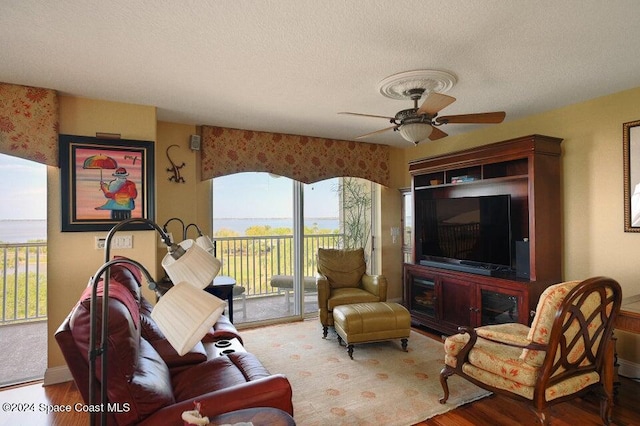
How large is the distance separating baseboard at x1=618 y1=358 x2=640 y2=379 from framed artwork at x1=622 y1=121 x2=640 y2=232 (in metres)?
1.12

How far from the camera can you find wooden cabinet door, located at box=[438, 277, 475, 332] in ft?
12.1

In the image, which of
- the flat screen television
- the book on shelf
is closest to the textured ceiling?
the book on shelf

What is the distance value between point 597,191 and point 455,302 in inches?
67.1

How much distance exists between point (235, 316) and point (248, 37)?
3.44 metres

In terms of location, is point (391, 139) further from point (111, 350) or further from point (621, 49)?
point (111, 350)

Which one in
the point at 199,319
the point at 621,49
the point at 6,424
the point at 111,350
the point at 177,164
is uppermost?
the point at 621,49

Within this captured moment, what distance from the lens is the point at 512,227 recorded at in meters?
3.71

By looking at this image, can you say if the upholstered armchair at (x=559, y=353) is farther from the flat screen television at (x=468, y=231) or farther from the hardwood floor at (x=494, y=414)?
the flat screen television at (x=468, y=231)

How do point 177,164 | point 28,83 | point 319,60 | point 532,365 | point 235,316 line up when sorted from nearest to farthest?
point 532,365
point 319,60
point 28,83
point 177,164
point 235,316

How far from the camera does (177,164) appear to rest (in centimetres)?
391

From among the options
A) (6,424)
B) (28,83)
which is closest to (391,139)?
(28,83)

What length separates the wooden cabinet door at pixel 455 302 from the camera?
12.1 ft

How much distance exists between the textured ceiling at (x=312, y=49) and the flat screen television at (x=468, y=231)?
110 cm

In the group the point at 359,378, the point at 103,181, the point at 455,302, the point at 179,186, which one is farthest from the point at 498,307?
the point at 103,181
